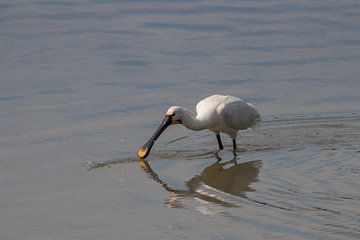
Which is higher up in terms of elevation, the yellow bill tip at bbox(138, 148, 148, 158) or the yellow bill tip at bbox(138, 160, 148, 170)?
the yellow bill tip at bbox(138, 148, 148, 158)

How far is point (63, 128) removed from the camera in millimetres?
10820

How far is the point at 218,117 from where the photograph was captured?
1049cm

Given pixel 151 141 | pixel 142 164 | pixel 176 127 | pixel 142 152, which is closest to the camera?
pixel 142 164

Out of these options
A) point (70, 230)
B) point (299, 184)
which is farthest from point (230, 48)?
point (70, 230)

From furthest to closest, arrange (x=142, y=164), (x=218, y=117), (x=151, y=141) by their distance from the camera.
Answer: (x=218, y=117)
(x=151, y=141)
(x=142, y=164)

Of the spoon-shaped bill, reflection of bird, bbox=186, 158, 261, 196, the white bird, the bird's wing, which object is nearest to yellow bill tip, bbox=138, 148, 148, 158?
the spoon-shaped bill

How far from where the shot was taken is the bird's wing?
10.5m

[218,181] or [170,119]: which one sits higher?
[170,119]

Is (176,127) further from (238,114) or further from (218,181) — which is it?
(218,181)

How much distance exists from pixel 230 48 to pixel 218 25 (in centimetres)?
155

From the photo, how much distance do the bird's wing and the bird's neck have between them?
240 mm

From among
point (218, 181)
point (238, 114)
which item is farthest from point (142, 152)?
point (238, 114)

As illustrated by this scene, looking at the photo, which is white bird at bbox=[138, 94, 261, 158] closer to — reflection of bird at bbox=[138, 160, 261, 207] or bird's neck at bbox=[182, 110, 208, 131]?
bird's neck at bbox=[182, 110, 208, 131]

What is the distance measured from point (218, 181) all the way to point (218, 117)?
4.24 feet
